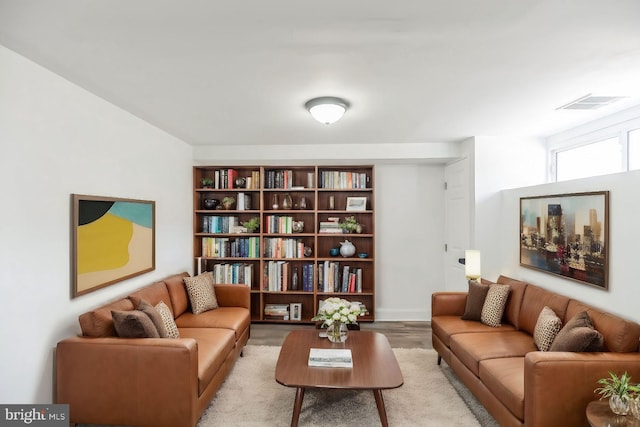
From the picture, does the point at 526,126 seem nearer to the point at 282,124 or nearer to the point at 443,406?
the point at 282,124

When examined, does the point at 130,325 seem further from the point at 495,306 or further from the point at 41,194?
the point at 495,306

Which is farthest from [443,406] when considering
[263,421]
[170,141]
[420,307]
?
[170,141]

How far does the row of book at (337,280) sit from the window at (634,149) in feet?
10.0

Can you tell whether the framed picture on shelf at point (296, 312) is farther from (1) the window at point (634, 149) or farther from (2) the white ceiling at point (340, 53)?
(1) the window at point (634, 149)

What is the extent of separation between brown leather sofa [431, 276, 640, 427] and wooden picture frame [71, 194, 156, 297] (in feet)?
9.56

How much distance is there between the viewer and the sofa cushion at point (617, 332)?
84.7 inches

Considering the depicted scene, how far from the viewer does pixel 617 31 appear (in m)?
1.73

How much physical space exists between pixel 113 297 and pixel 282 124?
2188 mm

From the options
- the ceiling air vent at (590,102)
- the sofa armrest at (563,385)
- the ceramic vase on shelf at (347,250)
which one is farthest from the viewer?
the ceramic vase on shelf at (347,250)

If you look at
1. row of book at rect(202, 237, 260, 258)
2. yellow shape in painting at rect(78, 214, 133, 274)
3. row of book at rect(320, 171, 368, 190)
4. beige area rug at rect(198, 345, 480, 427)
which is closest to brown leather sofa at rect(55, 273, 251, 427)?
beige area rug at rect(198, 345, 480, 427)

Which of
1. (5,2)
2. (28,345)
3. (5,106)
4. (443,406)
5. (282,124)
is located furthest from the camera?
(282,124)

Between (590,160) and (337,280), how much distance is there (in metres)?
3.15

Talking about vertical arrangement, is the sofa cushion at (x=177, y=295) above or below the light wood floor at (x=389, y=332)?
above

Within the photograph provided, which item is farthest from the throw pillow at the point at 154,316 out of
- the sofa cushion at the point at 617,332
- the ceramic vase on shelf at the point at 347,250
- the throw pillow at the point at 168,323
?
the sofa cushion at the point at 617,332
